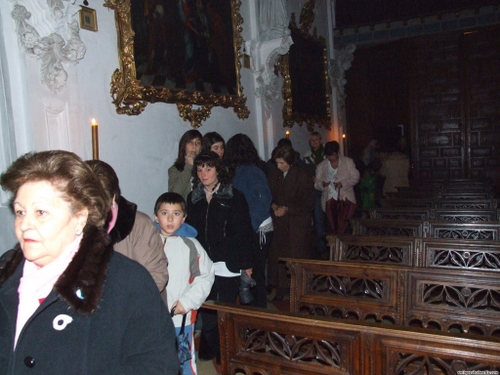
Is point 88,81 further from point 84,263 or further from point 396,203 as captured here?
point 396,203

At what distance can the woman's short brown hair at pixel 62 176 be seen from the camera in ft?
4.41

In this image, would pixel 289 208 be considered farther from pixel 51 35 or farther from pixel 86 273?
pixel 86 273

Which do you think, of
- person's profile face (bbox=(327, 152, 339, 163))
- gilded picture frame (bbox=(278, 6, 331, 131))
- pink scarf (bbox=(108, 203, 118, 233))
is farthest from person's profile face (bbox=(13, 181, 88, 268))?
gilded picture frame (bbox=(278, 6, 331, 131))

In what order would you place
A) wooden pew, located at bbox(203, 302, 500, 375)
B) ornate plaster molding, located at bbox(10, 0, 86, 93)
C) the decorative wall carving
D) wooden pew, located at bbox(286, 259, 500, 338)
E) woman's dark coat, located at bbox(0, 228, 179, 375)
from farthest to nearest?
the decorative wall carving, ornate plaster molding, located at bbox(10, 0, 86, 93), wooden pew, located at bbox(286, 259, 500, 338), wooden pew, located at bbox(203, 302, 500, 375), woman's dark coat, located at bbox(0, 228, 179, 375)

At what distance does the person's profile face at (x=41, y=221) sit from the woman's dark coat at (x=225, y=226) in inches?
81.4

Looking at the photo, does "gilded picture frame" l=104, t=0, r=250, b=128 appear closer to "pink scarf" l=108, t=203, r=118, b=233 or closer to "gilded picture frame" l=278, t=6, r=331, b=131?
"gilded picture frame" l=278, t=6, r=331, b=131

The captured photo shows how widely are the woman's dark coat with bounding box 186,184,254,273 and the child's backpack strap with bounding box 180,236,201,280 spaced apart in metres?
0.58

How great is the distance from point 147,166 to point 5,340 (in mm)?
3405

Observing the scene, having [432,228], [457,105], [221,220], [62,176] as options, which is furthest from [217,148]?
[457,105]

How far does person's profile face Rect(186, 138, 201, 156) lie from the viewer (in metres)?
4.24

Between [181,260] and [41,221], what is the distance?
1.52 metres

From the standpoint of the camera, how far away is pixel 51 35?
3.41 meters

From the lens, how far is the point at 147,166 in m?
4.66

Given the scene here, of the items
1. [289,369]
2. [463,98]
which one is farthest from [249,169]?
[463,98]
